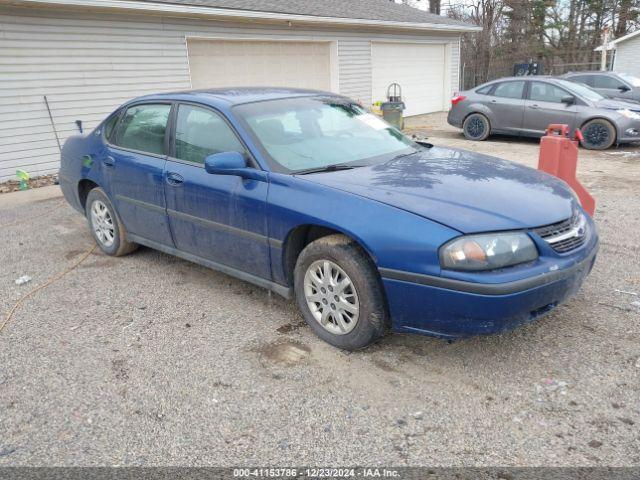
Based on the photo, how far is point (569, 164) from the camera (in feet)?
18.3

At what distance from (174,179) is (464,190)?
86.2 inches

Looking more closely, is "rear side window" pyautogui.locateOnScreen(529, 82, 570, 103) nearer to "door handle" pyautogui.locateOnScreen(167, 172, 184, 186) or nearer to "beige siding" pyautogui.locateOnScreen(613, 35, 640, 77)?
"door handle" pyautogui.locateOnScreen(167, 172, 184, 186)

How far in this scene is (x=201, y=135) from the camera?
13.2ft

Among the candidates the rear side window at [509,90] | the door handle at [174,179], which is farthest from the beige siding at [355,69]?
the door handle at [174,179]

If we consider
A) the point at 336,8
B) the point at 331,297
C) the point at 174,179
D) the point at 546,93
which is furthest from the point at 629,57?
the point at 331,297

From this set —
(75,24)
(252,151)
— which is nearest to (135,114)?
(252,151)

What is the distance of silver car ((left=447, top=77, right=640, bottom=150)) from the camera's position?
1026 centimetres

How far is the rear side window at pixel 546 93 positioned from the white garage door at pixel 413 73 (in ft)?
19.6

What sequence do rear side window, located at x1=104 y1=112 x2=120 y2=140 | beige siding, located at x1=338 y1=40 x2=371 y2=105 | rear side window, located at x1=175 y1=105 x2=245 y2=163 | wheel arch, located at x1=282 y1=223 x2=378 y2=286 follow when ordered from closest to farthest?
wheel arch, located at x1=282 y1=223 x2=378 y2=286 → rear side window, located at x1=175 y1=105 x2=245 y2=163 → rear side window, located at x1=104 y1=112 x2=120 y2=140 → beige siding, located at x1=338 y1=40 x2=371 y2=105

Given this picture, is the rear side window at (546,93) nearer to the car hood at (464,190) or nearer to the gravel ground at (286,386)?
the gravel ground at (286,386)

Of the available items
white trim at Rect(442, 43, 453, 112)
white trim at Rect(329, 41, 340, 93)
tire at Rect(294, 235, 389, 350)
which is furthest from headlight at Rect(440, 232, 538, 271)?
white trim at Rect(442, 43, 453, 112)

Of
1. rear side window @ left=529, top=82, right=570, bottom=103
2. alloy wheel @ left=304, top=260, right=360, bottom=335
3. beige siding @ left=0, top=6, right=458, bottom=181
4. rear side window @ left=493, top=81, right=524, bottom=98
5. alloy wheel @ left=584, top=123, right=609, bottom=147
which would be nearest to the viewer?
alloy wheel @ left=304, top=260, right=360, bottom=335

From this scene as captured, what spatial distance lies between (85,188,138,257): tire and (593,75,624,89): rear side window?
1396 cm

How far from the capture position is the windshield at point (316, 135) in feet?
12.0
